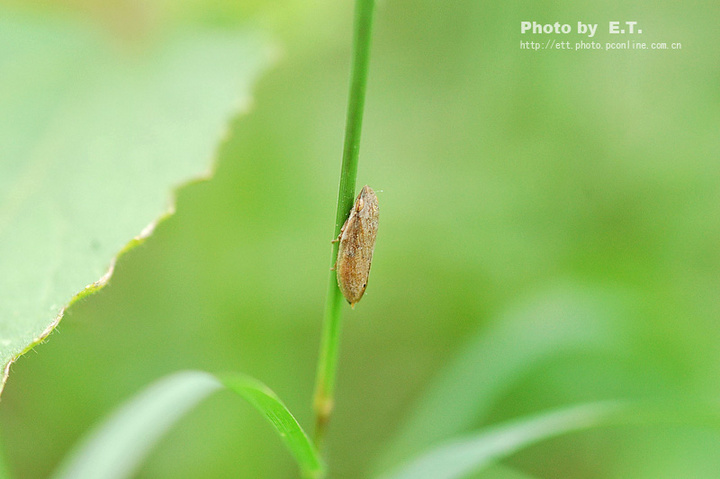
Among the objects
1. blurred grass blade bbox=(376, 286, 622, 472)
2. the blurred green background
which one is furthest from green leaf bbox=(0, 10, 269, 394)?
blurred grass blade bbox=(376, 286, 622, 472)

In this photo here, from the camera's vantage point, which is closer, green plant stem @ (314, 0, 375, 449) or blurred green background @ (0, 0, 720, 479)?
green plant stem @ (314, 0, 375, 449)

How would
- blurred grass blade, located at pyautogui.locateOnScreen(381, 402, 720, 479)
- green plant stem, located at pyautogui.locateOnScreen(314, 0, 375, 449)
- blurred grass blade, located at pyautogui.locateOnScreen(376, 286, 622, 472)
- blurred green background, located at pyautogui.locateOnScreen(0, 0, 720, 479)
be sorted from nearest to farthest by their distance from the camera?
green plant stem, located at pyautogui.locateOnScreen(314, 0, 375, 449)
blurred grass blade, located at pyautogui.locateOnScreen(381, 402, 720, 479)
blurred grass blade, located at pyautogui.locateOnScreen(376, 286, 622, 472)
blurred green background, located at pyautogui.locateOnScreen(0, 0, 720, 479)

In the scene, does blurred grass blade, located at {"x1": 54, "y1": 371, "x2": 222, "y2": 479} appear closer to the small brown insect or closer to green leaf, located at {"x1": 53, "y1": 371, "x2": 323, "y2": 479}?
green leaf, located at {"x1": 53, "y1": 371, "x2": 323, "y2": 479}

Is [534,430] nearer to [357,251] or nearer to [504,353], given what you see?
[357,251]

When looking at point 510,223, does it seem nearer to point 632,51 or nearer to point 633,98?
point 633,98

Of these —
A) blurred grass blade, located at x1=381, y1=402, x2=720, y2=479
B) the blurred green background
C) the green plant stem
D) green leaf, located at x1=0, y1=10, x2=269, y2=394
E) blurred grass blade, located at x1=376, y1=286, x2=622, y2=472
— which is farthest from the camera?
the blurred green background

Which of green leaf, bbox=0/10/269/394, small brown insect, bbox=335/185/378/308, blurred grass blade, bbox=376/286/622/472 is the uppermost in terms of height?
green leaf, bbox=0/10/269/394

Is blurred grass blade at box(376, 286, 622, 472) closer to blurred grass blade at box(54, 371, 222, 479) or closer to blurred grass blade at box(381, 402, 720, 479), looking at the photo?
blurred grass blade at box(381, 402, 720, 479)

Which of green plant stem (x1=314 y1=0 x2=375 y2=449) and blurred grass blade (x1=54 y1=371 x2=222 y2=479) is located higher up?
green plant stem (x1=314 y1=0 x2=375 y2=449)
